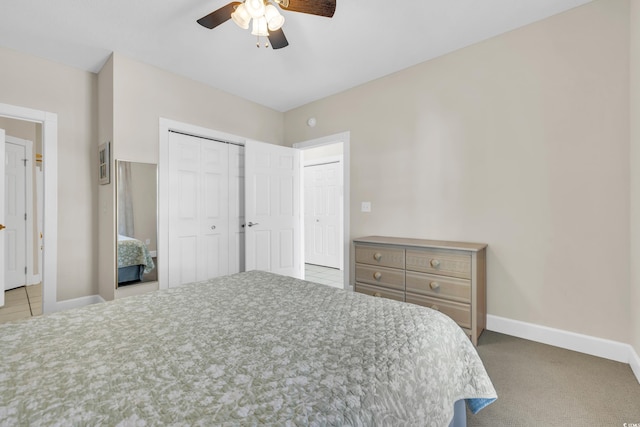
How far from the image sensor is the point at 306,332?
110cm

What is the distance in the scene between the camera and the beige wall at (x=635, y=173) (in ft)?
6.04

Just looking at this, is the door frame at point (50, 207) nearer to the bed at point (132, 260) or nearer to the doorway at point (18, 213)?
the bed at point (132, 260)

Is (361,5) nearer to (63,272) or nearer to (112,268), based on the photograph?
(112,268)

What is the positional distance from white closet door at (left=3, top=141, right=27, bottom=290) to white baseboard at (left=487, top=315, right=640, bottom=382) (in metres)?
5.66

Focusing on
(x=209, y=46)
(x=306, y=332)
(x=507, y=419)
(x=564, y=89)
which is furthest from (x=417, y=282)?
(x=209, y=46)

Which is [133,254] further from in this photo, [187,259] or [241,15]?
[241,15]

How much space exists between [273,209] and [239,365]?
3113 millimetres

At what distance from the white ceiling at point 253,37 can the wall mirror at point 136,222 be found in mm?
1105

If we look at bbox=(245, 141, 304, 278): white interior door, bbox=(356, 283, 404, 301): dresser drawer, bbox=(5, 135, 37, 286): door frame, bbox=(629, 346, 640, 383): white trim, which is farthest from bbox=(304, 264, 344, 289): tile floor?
bbox=(5, 135, 37, 286): door frame

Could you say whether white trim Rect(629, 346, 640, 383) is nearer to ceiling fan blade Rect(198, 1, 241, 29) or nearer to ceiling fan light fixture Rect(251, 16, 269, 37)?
ceiling fan light fixture Rect(251, 16, 269, 37)

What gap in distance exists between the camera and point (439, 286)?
243 centimetres

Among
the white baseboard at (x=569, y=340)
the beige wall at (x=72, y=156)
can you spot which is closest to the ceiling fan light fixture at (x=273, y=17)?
the beige wall at (x=72, y=156)

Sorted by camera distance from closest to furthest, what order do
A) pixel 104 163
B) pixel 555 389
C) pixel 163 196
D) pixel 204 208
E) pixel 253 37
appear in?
pixel 555 389 → pixel 253 37 → pixel 104 163 → pixel 163 196 → pixel 204 208

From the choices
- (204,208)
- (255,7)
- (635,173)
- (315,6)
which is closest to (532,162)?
(635,173)
